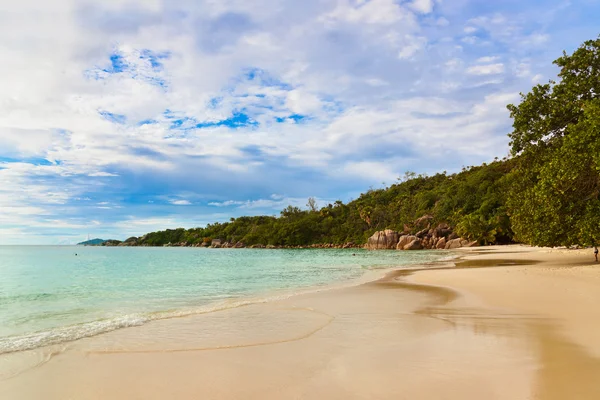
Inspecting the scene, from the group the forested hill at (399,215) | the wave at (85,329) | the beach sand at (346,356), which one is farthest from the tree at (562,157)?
the forested hill at (399,215)

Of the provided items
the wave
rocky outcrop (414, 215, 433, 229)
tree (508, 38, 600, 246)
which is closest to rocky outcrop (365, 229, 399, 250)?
rocky outcrop (414, 215, 433, 229)

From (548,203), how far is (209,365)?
1688 centimetres

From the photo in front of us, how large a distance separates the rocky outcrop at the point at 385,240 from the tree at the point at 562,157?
5214 cm

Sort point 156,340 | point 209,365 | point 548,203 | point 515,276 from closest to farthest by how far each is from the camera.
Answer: point 209,365
point 156,340
point 515,276
point 548,203

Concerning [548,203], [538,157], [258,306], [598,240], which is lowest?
[258,306]

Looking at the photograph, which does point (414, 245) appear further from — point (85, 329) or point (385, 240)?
point (85, 329)

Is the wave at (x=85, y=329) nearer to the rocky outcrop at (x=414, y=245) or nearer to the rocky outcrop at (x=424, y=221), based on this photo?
the rocky outcrop at (x=414, y=245)

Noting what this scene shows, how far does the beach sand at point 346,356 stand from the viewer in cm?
445

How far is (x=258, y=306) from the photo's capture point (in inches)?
445

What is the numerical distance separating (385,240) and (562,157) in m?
58.0

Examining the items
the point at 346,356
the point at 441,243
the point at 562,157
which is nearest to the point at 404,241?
the point at 441,243

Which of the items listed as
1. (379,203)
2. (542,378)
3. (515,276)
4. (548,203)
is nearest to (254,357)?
Result: (542,378)

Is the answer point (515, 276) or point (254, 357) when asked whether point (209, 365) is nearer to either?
point (254, 357)

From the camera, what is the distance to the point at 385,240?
73938 millimetres
